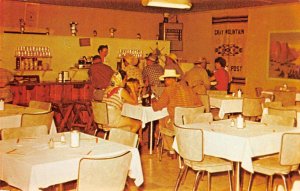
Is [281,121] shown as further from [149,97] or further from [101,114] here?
[101,114]

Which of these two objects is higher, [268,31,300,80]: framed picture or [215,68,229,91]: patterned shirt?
[268,31,300,80]: framed picture

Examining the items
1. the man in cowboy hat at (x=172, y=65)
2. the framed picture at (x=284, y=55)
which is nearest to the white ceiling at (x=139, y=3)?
the framed picture at (x=284, y=55)

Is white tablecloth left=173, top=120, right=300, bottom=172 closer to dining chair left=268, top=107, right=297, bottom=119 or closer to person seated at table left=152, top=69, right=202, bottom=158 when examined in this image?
dining chair left=268, top=107, right=297, bottom=119

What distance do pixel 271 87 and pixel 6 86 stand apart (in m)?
6.91

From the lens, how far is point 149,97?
23.5 feet

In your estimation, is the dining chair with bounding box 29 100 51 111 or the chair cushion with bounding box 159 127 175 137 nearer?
the dining chair with bounding box 29 100 51 111

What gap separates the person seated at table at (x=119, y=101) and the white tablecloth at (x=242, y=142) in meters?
2.19

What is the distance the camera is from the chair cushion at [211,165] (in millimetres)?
4703

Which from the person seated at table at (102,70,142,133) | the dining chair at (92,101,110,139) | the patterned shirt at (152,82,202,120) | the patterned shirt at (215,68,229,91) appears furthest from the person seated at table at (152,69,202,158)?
the patterned shirt at (215,68,229,91)

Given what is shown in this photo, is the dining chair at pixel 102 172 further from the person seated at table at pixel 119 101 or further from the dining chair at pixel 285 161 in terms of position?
the person seated at table at pixel 119 101

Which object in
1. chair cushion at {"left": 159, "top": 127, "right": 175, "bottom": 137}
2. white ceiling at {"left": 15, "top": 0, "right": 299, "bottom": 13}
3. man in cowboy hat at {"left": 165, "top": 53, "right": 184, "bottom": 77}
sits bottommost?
chair cushion at {"left": 159, "top": 127, "right": 175, "bottom": 137}

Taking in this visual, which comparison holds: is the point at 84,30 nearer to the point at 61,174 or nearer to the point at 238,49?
the point at 238,49

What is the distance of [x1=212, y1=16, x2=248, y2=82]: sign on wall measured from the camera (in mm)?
12805

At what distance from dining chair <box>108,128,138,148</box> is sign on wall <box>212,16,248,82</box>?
353 inches
